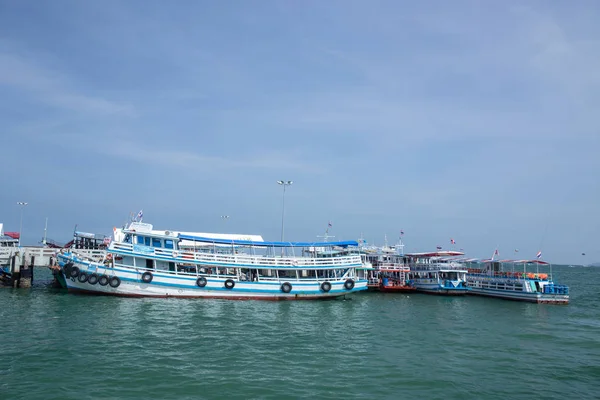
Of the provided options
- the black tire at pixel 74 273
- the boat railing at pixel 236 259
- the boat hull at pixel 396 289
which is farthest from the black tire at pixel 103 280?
the boat hull at pixel 396 289

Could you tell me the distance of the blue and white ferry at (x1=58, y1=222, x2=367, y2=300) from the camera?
1350 inches

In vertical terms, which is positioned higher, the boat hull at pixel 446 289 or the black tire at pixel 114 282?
the black tire at pixel 114 282

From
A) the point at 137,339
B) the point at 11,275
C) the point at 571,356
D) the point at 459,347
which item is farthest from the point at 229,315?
the point at 11,275

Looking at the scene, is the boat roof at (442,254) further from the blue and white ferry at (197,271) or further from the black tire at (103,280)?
the black tire at (103,280)

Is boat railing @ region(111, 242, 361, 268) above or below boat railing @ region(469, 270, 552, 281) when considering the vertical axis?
above

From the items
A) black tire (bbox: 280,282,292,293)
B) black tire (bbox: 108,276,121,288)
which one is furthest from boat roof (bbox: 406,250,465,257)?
black tire (bbox: 108,276,121,288)

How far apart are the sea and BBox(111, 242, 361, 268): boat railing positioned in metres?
3.93

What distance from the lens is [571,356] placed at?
21812mm

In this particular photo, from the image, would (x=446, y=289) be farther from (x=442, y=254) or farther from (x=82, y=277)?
(x=82, y=277)

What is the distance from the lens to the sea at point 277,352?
1539 centimetres

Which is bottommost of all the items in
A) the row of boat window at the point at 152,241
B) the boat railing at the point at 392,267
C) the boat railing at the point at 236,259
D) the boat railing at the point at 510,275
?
the boat railing at the point at 510,275

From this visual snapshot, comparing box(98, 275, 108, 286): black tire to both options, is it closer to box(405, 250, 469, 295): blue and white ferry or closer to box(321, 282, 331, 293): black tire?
box(321, 282, 331, 293): black tire

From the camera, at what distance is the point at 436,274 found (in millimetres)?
49656

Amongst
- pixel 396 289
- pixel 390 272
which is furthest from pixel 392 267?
pixel 396 289
